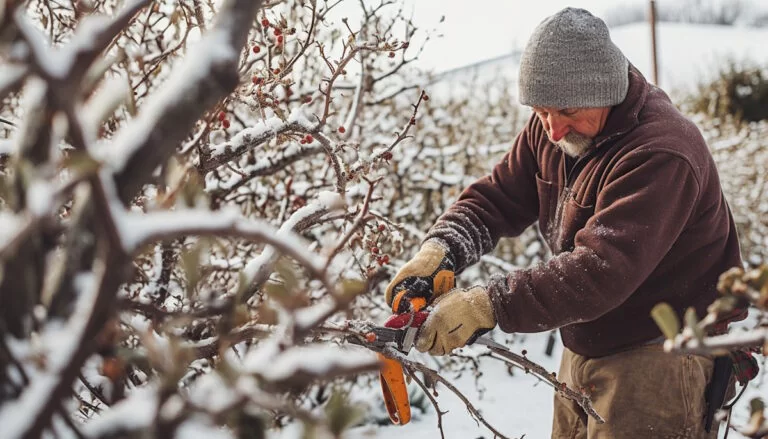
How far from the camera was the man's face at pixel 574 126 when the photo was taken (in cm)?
213

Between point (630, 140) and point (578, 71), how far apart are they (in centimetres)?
26

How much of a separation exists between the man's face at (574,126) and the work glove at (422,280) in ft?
1.75

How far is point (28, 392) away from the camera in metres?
0.68

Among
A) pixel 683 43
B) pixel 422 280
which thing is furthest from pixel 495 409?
pixel 683 43

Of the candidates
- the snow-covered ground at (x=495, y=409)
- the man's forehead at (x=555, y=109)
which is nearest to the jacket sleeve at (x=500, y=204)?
the man's forehead at (x=555, y=109)

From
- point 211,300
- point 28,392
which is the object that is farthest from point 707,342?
point 28,392

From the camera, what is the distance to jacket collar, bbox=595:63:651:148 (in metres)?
2.06

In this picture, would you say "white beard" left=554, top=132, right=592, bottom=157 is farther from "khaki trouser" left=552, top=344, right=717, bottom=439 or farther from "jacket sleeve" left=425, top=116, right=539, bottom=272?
"khaki trouser" left=552, top=344, right=717, bottom=439

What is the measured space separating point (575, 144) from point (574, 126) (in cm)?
6

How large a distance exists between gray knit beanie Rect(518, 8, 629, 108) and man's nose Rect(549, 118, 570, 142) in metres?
0.07

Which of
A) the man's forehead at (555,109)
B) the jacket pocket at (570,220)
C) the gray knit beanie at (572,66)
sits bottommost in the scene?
the jacket pocket at (570,220)

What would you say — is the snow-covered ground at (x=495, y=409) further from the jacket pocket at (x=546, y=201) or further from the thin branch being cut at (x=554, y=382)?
the thin branch being cut at (x=554, y=382)

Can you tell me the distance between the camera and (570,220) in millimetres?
2164

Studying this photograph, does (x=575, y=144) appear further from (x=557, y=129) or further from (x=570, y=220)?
(x=570, y=220)
